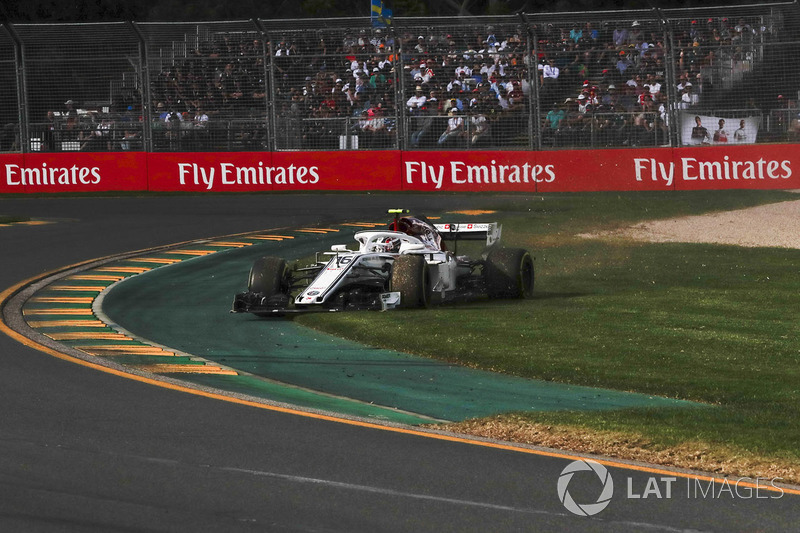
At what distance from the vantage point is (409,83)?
29.7 metres

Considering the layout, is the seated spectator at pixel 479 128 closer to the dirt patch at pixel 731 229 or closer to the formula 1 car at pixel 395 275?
the dirt patch at pixel 731 229

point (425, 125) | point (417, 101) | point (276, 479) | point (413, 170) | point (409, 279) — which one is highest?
point (417, 101)

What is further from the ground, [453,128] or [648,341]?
[453,128]

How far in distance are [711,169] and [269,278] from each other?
54.8 feet

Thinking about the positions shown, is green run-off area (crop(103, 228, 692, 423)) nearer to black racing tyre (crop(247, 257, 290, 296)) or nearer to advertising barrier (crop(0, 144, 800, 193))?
black racing tyre (crop(247, 257, 290, 296))

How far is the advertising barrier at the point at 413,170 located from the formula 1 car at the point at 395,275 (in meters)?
12.8

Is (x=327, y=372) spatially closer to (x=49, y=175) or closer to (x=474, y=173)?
(x=474, y=173)

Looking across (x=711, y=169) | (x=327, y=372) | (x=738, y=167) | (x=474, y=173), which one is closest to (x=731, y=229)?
(x=711, y=169)

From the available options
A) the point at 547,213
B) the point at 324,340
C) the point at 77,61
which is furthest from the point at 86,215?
the point at 324,340

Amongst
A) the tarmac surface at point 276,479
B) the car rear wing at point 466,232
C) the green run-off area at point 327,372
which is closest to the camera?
the tarmac surface at point 276,479

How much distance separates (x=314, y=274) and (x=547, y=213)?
1094cm

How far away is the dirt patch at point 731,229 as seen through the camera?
22.2 meters

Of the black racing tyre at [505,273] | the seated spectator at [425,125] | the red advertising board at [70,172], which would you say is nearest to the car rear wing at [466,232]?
the black racing tyre at [505,273]

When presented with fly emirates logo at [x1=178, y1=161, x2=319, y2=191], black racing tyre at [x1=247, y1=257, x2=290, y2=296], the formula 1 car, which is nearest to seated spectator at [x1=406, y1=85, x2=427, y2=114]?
fly emirates logo at [x1=178, y1=161, x2=319, y2=191]
